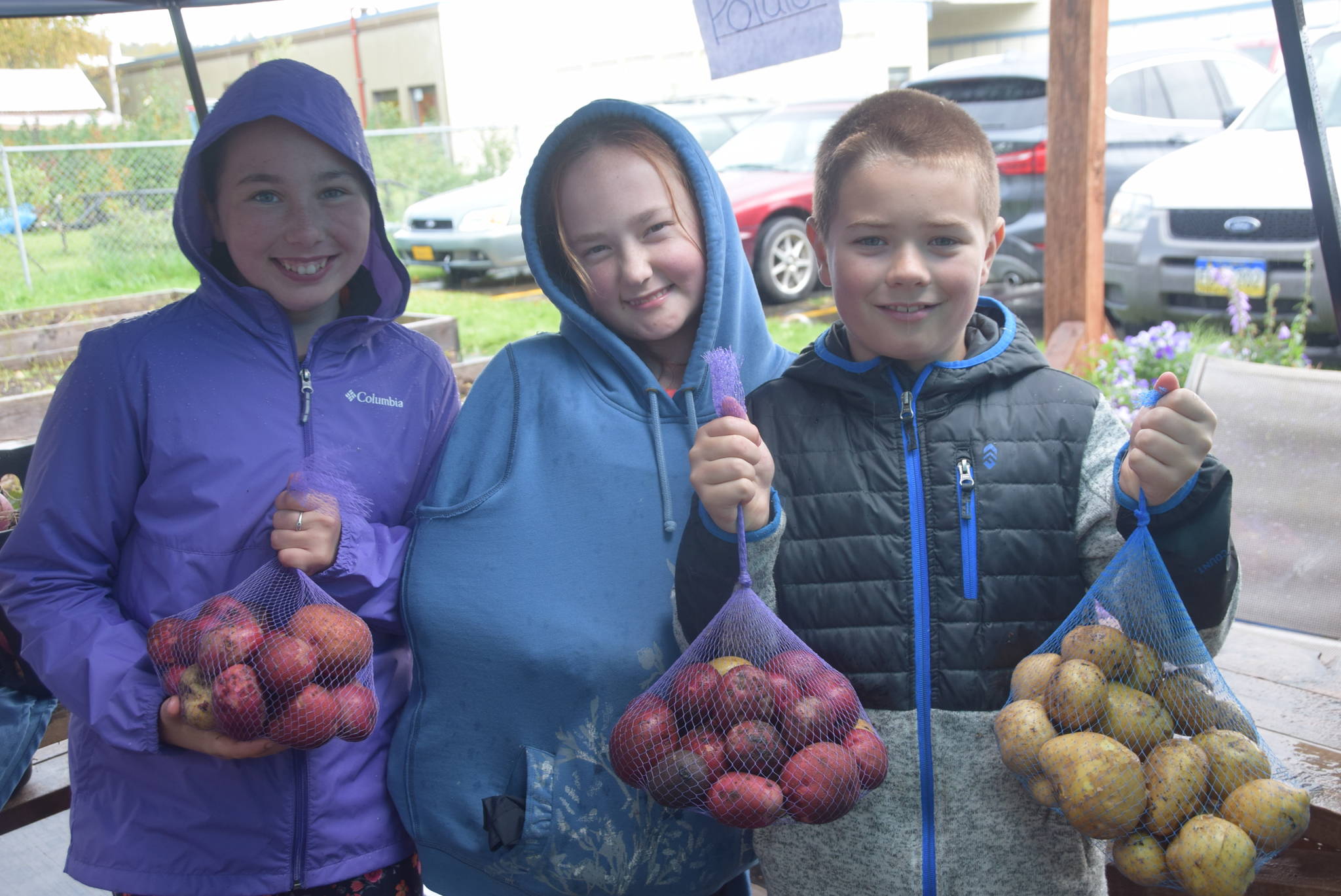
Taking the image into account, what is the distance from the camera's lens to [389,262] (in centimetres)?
229

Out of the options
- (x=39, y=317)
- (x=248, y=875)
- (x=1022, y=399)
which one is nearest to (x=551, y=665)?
(x=248, y=875)

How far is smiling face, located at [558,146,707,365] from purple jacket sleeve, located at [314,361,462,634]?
49cm

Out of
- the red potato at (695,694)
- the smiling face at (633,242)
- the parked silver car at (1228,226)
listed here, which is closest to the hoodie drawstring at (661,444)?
the smiling face at (633,242)

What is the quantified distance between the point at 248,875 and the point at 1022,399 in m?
1.53

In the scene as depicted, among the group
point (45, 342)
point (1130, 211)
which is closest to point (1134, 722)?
point (1130, 211)

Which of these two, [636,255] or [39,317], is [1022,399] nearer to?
[636,255]

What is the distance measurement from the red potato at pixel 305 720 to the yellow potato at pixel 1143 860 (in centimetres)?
119

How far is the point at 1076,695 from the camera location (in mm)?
1479

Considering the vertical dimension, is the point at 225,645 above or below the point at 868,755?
above

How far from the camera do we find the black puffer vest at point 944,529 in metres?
1.66

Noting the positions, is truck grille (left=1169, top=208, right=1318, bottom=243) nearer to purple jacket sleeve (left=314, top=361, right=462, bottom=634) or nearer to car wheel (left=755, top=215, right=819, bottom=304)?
car wheel (left=755, top=215, right=819, bottom=304)

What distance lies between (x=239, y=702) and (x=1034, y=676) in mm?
1195

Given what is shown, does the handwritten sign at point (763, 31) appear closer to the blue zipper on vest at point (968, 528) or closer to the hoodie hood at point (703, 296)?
the hoodie hood at point (703, 296)

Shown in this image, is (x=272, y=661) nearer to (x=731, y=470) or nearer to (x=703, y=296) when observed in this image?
(x=731, y=470)
